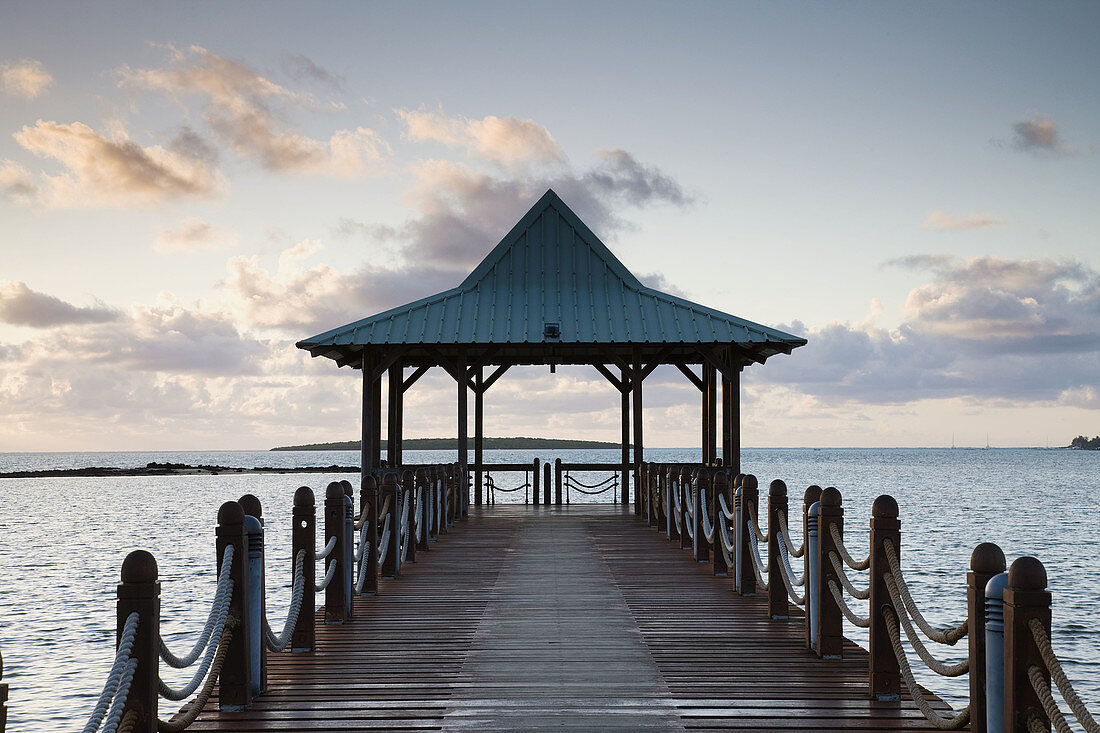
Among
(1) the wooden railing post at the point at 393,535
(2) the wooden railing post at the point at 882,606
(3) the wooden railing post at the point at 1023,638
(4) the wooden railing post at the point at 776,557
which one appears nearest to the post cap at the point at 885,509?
(2) the wooden railing post at the point at 882,606

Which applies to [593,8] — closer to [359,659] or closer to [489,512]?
[489,512]

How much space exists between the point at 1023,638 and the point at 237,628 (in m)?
4.35

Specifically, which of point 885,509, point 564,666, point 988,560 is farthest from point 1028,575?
point 564,666

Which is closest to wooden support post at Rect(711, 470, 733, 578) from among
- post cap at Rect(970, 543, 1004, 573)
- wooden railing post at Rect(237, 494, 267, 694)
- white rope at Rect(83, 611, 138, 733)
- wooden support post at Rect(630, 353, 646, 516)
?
wooden railing post at Rect(237, 494, 267, 694)

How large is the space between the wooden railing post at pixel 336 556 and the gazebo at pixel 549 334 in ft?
31.0

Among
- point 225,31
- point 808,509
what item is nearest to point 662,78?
point 225,31

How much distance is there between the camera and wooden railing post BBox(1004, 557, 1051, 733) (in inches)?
149

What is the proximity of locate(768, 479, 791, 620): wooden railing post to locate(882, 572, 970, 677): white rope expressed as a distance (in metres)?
2.39

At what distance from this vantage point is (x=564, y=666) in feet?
21.9

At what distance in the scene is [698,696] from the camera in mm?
5883

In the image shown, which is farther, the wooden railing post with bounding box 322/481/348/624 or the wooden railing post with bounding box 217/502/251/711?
the wooden railing post with bounding box 322/481/348/624

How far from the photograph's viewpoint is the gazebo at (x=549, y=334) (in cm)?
1792

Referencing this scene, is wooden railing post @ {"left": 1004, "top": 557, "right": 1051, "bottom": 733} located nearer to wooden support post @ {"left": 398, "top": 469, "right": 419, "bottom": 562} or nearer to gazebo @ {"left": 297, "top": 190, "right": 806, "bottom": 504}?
wooden support post @ {"left": 398, "top": 469, "right": 419, "bottom": 562}

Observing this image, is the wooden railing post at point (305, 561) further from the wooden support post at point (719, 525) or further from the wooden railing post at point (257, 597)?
the wooden support post at point (719, 525)
